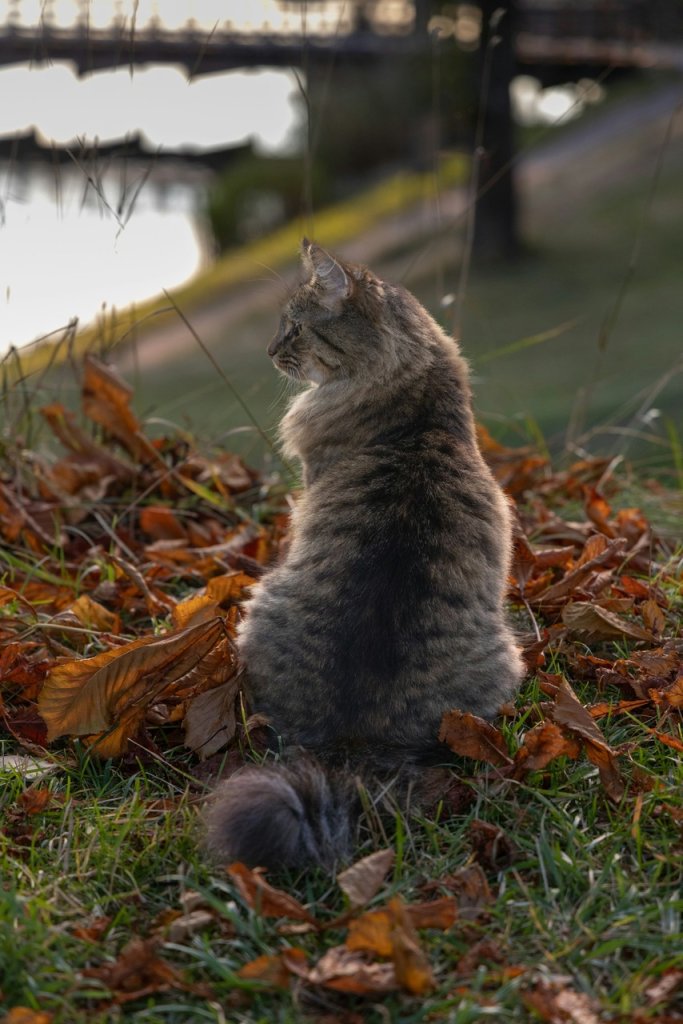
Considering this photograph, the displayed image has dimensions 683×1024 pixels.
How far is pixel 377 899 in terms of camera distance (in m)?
2.15

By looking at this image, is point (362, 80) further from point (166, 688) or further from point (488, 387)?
point (166, 688)

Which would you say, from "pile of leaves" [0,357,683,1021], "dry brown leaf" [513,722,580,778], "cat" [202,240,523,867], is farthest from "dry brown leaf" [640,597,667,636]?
"dry brown leaf" [513,722,580,778]

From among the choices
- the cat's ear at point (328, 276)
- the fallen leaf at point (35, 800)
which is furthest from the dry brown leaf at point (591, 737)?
the cat's ear at point (328, 276)

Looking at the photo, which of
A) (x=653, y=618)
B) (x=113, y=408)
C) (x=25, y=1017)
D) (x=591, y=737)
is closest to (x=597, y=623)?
(x=653, y=618)

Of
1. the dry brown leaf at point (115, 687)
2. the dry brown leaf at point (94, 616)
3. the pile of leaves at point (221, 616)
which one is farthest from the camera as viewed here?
the dry brown leaf at point (94, 616)

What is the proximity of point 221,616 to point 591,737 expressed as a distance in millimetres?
969

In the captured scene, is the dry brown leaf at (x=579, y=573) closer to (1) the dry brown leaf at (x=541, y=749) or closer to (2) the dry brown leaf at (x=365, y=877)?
(1) the dry brown leaf at (x=541, y=749)

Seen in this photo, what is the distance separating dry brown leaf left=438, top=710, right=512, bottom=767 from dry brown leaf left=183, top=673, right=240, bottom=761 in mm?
518

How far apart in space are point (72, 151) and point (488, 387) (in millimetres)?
6671

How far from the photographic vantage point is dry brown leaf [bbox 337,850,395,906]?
2125 millimetres

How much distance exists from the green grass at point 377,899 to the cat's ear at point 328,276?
1.30 m

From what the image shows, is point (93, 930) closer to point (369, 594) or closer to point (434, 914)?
point (434, 914)

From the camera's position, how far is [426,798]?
2480 millimetres

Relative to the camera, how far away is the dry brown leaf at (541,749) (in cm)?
249
